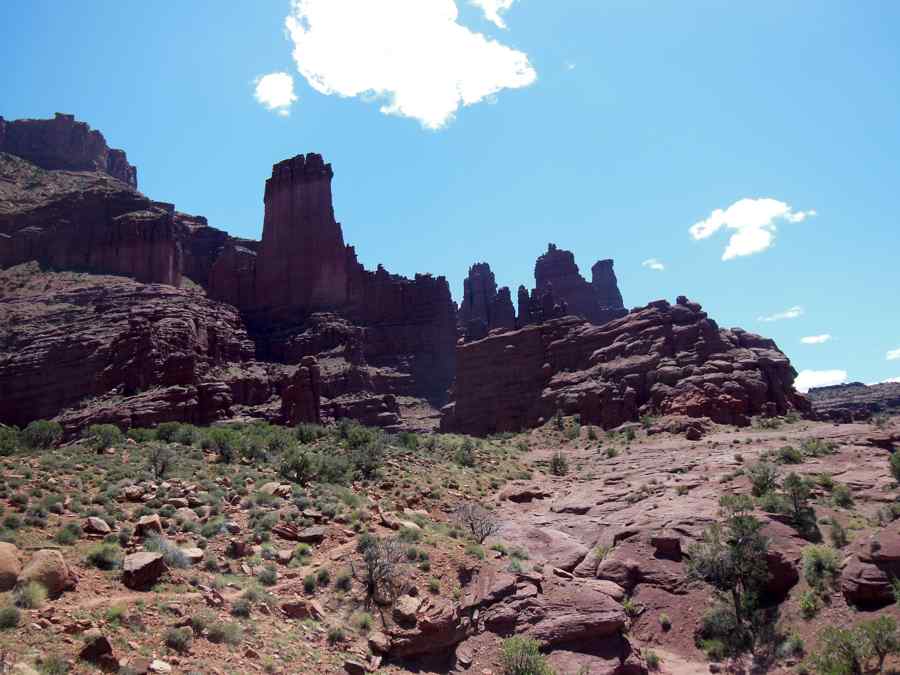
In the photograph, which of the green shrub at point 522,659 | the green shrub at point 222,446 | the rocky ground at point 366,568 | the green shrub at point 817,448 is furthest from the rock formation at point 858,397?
the green shrub at point 522,659

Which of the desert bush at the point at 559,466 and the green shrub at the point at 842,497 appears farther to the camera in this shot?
the desert bush at the point at 559,466

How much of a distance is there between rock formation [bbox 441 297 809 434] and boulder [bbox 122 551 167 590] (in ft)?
138

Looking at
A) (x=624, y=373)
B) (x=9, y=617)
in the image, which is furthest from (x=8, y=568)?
(x=624, y=373)

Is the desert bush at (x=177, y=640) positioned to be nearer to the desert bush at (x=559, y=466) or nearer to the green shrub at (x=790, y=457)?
the green shrub at (x=790, y=457)

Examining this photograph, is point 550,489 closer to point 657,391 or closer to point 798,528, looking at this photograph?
point 798,528

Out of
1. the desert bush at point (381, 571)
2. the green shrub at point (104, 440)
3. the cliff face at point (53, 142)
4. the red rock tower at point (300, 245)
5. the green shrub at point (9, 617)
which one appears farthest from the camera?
the cliff face at point (53, 142)

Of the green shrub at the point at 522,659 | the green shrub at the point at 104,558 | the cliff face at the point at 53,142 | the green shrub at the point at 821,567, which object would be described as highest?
the cliff face at the point at 53,142

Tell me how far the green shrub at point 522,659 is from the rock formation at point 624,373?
118 ft

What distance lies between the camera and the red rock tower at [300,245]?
107938 mm

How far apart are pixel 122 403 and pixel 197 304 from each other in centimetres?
2944

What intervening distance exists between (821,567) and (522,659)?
10590 mm

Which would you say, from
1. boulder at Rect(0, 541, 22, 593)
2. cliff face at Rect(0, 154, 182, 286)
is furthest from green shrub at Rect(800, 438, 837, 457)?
cliff face at Rect(0, 154, 182, 286)

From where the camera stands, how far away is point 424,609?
1670 cm

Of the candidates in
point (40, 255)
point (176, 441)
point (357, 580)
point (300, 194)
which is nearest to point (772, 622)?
point (357, 580)
